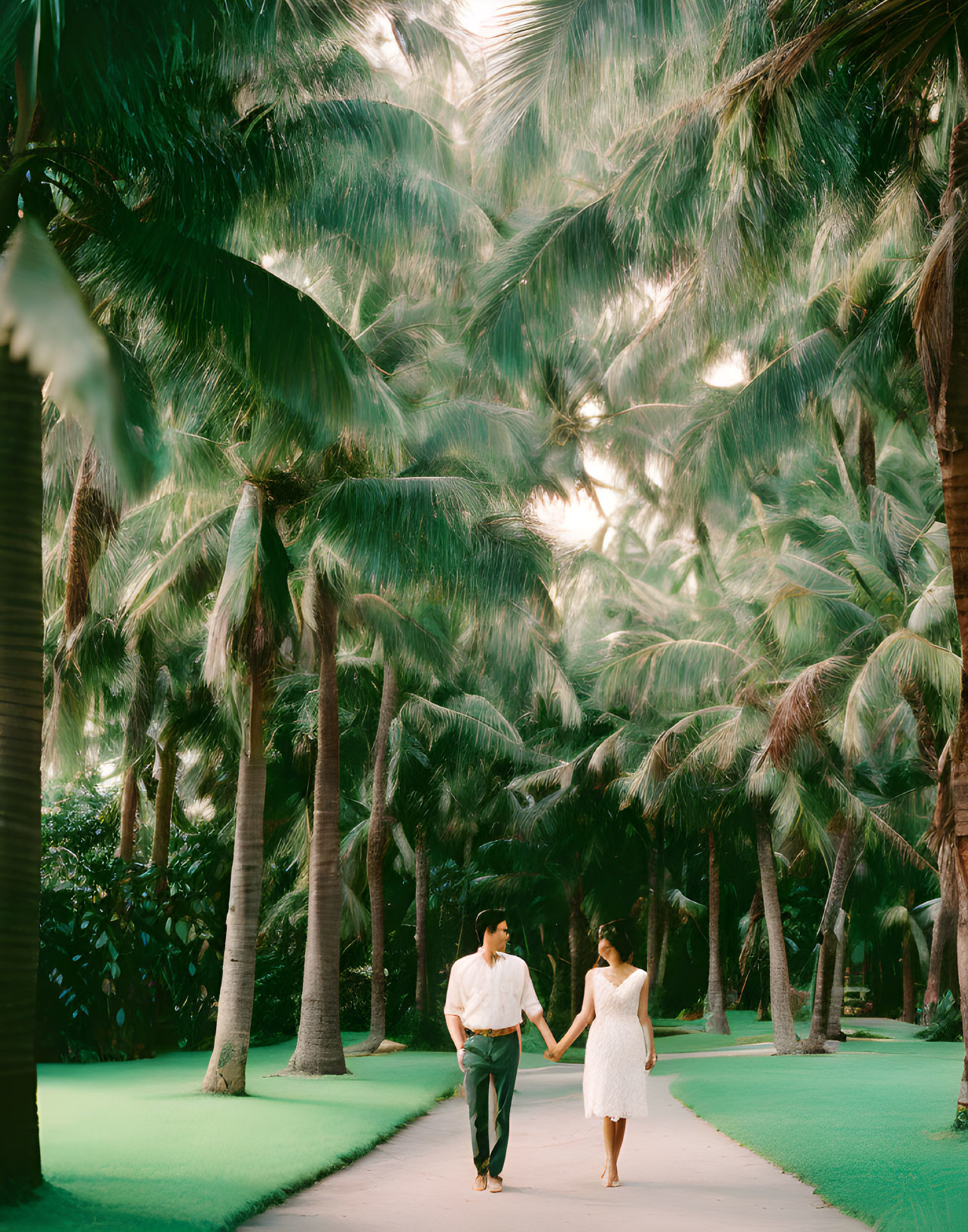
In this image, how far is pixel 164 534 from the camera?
15.4 meters

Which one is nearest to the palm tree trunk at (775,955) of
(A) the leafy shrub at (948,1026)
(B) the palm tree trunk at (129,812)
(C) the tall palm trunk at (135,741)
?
(A) the leafy shrub at (948,1026)

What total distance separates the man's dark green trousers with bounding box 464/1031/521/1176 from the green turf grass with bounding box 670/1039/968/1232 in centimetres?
201

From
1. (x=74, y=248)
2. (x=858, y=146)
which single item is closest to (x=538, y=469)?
(x=858, y=146)

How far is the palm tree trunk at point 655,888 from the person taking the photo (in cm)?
2767

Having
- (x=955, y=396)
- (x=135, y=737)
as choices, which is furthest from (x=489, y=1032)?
(x=135, y=737)

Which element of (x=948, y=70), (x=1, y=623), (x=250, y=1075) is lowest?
(x=250, y=1075)

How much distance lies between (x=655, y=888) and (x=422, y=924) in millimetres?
7312

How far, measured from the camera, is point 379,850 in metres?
20.9

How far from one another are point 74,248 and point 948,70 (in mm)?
6974

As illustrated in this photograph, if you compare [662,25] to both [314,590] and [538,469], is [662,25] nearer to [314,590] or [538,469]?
[314,590]

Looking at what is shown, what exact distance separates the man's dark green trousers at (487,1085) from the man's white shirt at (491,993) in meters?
0.11

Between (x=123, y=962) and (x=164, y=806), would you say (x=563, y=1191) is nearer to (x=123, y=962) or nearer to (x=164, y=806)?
(x=123, y=962)

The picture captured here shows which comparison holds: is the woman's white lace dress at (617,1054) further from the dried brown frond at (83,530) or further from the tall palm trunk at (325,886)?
the tall palm trunk at (325,886)

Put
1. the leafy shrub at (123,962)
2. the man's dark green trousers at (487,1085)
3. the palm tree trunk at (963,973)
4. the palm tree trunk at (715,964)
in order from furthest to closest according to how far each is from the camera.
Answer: the palm tree trunk at (715,964) → the leafy shrub at (123,962) → the palm tree trunk at (963,973) → the man's dark green trousers at (487,1085)
